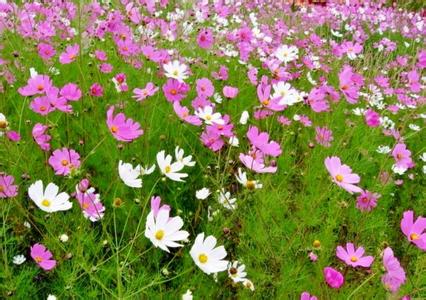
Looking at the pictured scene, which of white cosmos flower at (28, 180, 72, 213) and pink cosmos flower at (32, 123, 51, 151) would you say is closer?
white cosmos flower at (28, 180, 72, 213)

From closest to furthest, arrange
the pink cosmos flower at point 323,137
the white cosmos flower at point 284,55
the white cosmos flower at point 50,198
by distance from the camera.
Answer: the white cosmos flower at point 50,198 → the pink cosmos flower at point 323,137 → the white cosmos flower at point 284,55

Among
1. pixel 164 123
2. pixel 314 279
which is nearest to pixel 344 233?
pixel 314 279

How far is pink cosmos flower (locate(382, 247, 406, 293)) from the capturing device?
3.37 ft

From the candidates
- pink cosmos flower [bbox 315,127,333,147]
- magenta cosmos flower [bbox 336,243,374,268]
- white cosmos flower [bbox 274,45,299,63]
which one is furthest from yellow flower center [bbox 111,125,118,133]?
white cosmos flower [bbox 274,45,299,63]

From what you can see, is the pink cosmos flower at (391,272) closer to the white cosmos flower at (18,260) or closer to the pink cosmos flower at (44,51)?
the white cosmos flower at (18,260)

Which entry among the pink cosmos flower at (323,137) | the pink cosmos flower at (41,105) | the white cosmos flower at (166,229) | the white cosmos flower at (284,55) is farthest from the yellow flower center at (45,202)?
the white cosmos flower at (284,55)

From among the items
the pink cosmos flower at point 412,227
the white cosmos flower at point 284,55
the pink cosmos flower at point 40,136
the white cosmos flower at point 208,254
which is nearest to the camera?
the white cosmos flower at point 208,254

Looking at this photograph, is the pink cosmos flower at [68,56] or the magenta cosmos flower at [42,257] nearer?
the magenta cosmos flower at [42,257]

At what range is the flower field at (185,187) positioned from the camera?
118 centimetres

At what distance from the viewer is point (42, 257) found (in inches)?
46.4

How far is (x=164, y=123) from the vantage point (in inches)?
82.0

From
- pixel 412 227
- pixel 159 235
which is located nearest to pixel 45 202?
pixel 159 235

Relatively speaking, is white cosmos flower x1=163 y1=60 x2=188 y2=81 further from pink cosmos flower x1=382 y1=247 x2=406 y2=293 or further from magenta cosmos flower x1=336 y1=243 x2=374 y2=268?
pink cosmos flower x1=382 y1=247 x2=406 y2=293

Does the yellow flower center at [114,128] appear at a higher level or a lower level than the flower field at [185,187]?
higher
